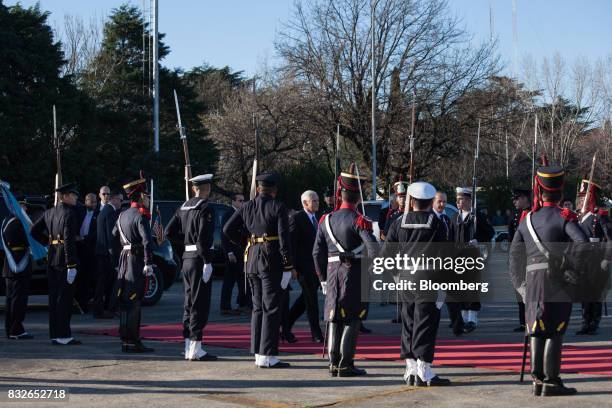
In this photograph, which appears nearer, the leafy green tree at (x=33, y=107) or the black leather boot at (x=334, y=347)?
the black leather boot at (x=334, y=347)

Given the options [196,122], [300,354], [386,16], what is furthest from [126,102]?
[300,354]

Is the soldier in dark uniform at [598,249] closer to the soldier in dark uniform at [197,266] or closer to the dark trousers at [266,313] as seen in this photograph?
the dark trousers at [266,313]

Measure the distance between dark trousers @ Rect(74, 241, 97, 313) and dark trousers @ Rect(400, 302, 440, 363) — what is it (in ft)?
24.9

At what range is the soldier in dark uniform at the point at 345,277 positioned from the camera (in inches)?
360

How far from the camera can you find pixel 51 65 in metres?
31.9

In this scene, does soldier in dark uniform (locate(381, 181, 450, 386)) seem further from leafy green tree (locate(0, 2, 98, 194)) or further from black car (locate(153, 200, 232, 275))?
leafy green tree (locate(0, 2, 98, 194))

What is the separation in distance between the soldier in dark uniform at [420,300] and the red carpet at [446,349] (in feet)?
4.10

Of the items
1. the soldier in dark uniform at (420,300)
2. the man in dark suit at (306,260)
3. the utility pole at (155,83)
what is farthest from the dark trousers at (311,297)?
the utility pole at (155,83)

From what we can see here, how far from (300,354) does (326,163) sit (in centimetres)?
3314

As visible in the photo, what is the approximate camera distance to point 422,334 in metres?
8.67

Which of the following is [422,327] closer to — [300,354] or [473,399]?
[473,399]

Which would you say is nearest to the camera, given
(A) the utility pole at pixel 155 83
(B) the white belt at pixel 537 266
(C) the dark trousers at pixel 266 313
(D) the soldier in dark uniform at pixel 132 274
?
(B) the white belt at pixel 537 266

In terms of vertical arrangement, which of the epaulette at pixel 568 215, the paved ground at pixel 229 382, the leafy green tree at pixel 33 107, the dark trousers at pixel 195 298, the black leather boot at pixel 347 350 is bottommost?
the paved ground at pixel 229 382

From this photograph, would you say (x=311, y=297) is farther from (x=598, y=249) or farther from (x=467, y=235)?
(x=598, y=249)
